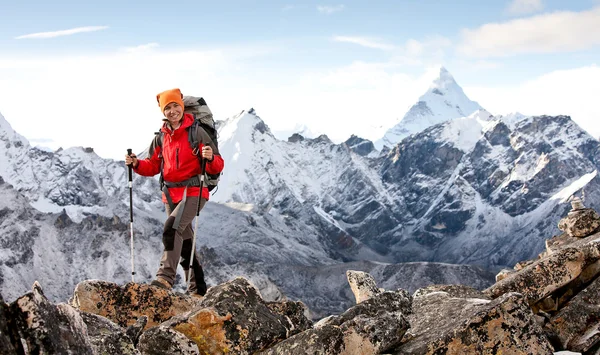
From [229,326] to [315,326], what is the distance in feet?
5.19

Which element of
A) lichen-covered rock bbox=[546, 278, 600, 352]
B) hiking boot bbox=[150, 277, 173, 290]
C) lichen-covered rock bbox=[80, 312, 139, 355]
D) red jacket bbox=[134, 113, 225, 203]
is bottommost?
lichen-covered rock bbox=[546, 278, 600, 352]

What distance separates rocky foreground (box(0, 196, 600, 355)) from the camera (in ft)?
24.1

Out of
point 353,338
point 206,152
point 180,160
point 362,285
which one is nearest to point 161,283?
point 180,160

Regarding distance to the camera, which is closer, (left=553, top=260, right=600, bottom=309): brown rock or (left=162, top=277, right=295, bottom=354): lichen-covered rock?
(left=162, top=277, right=295, bottom=354): lichen-covered rock

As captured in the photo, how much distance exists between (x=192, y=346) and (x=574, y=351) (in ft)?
20.4

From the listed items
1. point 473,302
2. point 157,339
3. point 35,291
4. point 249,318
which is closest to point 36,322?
point 35,291

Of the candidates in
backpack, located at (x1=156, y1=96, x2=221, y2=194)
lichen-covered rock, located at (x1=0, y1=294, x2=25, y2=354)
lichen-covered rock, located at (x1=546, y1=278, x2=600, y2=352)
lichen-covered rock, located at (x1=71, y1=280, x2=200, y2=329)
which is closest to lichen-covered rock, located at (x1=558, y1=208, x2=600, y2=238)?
lichen-covered rock, located at (x1=546, y1=278, x2=600, y2=352)

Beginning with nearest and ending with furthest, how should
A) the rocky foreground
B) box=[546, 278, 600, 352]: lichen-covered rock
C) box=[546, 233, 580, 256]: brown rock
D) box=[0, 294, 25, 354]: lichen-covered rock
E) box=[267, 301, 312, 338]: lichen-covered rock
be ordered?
box=[0, 294, 25, 354]: lichen-covered rock < the rocky foreground < box=[546, 278, 600, 352]: lichen-covered rock < box=[267, 301, 312, 338]: lichen-covered rock < box=[546, 233, 580, 256]: brown rock

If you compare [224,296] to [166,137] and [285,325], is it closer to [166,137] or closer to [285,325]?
[285,325]

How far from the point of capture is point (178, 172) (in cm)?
1572

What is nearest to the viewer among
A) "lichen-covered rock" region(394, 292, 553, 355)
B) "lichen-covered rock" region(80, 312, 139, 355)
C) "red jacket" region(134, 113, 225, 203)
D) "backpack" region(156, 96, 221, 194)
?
"lichen-covered rock" region(80, 312, 139, 355)

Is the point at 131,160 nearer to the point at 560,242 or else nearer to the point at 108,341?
the point at 108,341

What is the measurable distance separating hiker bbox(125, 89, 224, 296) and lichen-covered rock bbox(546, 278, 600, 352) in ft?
25.0

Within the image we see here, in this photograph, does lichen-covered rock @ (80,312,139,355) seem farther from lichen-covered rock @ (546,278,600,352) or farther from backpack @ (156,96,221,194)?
lichen-covered rock @ (546,278,600,352)
